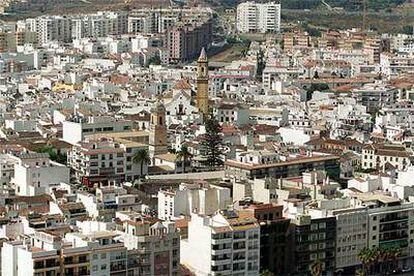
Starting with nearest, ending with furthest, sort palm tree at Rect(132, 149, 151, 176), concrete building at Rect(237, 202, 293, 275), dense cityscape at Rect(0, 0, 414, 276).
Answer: dense cityscape at Rect(0, 0, 414, 276), concrete building at Rect(237, 202, 293, 275), palm tree at Rect(132, 149, 151, 176)

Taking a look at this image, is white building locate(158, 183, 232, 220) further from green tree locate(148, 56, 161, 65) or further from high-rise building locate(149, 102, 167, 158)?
green tree locate(148, 56, 161, 65)

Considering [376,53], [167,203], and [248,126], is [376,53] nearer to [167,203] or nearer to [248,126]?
[248,126]

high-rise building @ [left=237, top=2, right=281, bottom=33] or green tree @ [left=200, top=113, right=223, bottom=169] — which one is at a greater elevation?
high-rise building @ [left=237, top=2, right=281, bottom=33]

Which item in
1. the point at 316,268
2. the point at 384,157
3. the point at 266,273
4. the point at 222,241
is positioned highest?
the point at 222,241

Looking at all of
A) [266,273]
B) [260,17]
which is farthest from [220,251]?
[260,17]

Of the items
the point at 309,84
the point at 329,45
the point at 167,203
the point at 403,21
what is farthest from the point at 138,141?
the point at 403,21

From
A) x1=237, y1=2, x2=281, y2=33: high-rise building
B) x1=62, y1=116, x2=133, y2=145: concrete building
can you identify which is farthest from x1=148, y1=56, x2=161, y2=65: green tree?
x1=62, y1=116, x2=133, y2=145: concrete building

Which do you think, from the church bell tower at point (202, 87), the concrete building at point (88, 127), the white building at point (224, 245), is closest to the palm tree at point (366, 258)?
the white building at point (224, 245)

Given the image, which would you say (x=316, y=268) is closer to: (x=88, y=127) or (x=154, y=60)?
(x=88, y=127)
